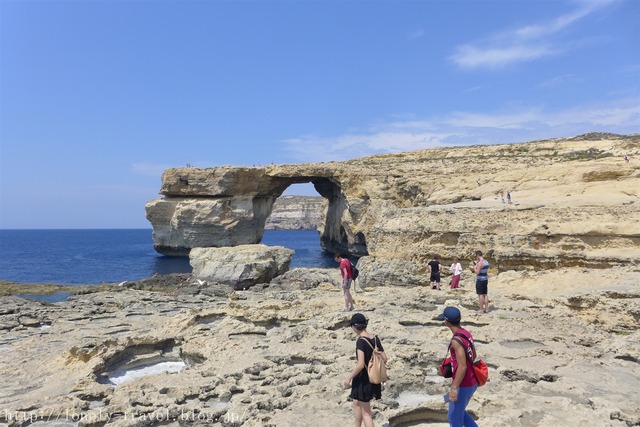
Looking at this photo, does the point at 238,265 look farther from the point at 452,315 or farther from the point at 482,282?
the point at 452,315

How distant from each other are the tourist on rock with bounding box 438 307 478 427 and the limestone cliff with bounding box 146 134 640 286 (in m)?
9.83

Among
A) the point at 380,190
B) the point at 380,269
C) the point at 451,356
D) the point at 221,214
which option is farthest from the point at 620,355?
the point at 221,214

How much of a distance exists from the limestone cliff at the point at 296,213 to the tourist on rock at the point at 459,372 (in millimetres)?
130236

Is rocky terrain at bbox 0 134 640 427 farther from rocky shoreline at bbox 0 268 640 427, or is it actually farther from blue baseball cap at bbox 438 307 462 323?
blue baseball cap at bbox 438 307 462 323

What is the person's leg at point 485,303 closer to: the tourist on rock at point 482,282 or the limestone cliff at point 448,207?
the tourist on rock at point 482,282

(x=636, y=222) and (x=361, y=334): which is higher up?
(x=636, y=222)

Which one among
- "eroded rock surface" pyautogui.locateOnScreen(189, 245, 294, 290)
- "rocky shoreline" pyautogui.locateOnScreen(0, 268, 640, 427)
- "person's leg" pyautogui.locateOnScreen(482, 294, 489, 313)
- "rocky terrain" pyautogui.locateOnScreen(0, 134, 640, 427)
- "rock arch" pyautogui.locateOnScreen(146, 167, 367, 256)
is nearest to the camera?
"rocky shoreline" pyautogui.locateOnScreen(0, 268, 640, 427)

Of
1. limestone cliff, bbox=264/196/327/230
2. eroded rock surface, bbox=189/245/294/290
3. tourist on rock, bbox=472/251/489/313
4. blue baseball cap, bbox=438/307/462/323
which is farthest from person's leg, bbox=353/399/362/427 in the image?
limestone cliff, bbox=264/196/327/230

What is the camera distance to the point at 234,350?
908cm

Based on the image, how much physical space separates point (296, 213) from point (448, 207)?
123 metres

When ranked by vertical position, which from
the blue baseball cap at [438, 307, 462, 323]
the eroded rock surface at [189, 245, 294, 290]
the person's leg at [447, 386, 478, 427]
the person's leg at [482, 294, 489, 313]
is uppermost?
the blue baseball cap at [438, 307, 462, 323]

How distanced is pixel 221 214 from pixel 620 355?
4678 cm

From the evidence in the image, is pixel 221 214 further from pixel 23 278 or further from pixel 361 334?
pixel 361 334

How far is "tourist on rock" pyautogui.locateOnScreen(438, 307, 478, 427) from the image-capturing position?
436cm
